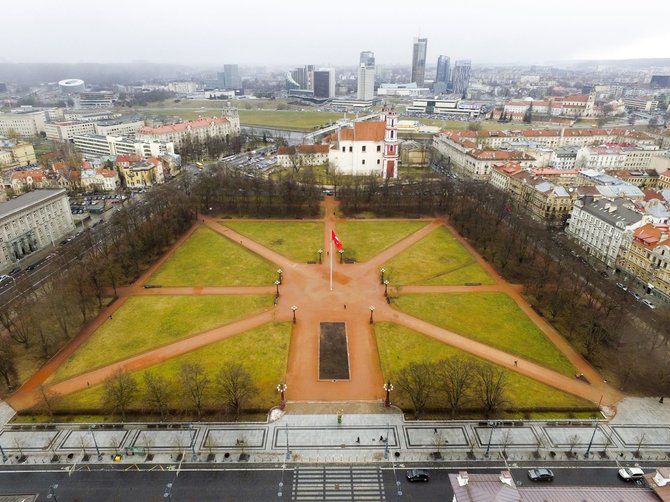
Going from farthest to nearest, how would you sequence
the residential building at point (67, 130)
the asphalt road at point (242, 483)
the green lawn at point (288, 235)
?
the residential building at point (67, 130) < the green lawn at point (288, 235) < the asphalt road at point (242, 483)

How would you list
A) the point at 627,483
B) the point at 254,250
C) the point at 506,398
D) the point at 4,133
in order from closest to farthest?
the point at 627,483, the point at 506,398, the point at 254,250, the point at 4,133

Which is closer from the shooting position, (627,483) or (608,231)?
(627,483)

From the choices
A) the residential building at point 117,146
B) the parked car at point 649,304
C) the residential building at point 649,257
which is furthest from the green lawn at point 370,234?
the residential building at point 117,146

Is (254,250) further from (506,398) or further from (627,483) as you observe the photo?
(627,483)

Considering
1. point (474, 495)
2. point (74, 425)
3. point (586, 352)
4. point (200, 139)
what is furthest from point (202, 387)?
point (200, 139)

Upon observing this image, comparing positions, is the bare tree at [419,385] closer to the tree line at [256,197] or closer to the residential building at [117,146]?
the tree line at [256,197]
